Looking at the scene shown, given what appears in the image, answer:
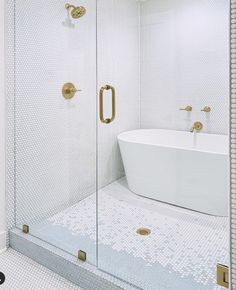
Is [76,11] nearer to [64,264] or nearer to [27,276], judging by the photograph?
[64,264]

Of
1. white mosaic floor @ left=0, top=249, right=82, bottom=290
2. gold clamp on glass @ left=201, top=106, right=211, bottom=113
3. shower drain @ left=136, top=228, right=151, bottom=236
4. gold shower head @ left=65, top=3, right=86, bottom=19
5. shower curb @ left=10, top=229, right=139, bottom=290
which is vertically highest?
gold shower head @ left=65, top=3, right=86, bottom=19

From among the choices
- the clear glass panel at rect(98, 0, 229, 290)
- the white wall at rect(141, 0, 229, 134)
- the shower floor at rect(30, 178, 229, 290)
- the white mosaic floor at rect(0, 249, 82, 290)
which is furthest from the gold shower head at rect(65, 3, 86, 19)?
the white mosaic floor at rect(0, 249, 82, 290)

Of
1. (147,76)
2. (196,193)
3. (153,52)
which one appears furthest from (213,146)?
(153,52)

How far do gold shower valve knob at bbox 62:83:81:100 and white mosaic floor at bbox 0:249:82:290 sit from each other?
53.0 inches

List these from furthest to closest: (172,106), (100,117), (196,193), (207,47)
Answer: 1. (172,106)
2. (207,47)
3. (196,193)
4. (100,117)

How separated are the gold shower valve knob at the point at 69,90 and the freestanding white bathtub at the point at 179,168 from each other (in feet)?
2.54

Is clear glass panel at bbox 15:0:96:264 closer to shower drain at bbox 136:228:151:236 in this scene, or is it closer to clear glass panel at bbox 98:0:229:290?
clear glass panel at bbox 98:0:229:290

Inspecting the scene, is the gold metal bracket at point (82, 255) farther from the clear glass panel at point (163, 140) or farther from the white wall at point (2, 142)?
the white wall at point (2, 142)

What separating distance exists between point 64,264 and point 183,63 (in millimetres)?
2187

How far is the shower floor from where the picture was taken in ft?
5.39

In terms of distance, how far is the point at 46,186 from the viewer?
2.36 m

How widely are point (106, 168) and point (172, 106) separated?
0.95 metres

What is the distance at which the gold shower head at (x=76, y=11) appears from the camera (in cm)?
221

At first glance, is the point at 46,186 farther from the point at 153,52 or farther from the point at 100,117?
the point at 153,52
